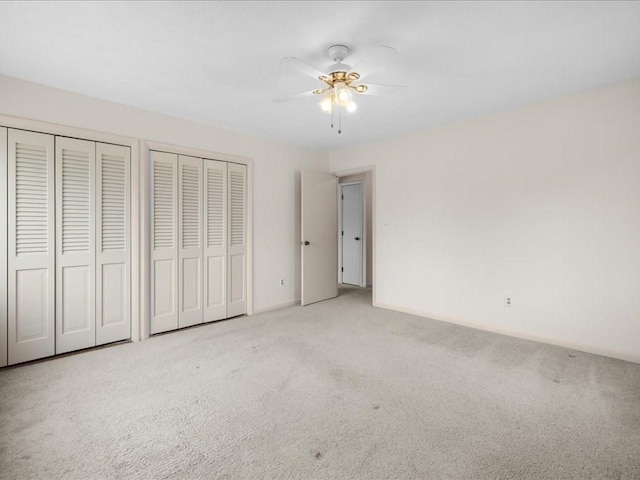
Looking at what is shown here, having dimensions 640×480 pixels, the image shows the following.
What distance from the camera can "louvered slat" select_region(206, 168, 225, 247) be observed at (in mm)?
3910

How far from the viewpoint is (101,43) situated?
7.19 feet

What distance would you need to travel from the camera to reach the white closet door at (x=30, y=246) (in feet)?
8.84

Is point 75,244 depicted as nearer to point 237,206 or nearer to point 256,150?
point 237,206

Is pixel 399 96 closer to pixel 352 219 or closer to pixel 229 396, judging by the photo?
pixel 229 396

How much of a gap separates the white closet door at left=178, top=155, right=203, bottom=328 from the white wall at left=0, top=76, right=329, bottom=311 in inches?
12.9

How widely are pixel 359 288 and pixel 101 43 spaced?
16.9 ft

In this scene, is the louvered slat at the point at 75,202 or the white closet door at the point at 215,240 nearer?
the louvered slat at the point at 75,202

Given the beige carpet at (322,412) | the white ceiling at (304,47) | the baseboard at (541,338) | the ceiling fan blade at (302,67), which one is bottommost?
the beige carpet at (322,412)

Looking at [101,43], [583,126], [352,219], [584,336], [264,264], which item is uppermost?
[101,43]

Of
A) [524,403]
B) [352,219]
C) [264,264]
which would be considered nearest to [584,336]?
[524,403]

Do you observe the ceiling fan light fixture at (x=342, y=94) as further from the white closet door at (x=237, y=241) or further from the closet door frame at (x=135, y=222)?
the closet door frame at (x=135, y=222)

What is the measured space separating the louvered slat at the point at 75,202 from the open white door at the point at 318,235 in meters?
2.57

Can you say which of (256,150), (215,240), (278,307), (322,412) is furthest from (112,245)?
(322,412)

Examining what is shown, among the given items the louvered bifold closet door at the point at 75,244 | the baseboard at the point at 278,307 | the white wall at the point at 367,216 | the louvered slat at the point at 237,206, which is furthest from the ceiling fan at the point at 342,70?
the white wall at the point at 367,216
